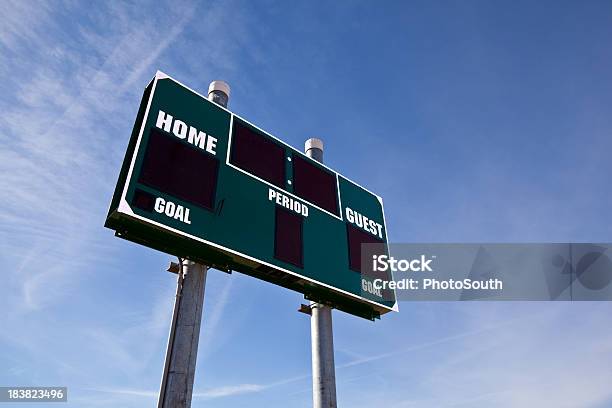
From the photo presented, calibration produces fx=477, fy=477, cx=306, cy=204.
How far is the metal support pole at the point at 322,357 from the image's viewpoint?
9016 millimetres

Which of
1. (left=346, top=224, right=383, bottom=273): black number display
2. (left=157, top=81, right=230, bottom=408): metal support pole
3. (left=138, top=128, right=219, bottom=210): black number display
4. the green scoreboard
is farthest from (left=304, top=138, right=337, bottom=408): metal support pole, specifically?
(left=138, top=128, right=219, bottom=210): black number display

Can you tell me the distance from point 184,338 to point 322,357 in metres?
3.41

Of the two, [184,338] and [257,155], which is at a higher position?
[257,155]

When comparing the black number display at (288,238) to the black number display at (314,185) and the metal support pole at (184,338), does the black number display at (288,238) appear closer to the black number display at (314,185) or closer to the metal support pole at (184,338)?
the black number display at (314,185)

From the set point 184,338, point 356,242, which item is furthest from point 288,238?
point 184,338

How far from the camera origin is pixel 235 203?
8.18 meters

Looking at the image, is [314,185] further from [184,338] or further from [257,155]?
[184,338]

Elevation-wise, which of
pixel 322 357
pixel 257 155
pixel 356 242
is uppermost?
pixel 257 155

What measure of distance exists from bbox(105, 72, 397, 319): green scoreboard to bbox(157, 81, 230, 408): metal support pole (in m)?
0.35

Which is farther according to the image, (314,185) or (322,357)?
(314,185)

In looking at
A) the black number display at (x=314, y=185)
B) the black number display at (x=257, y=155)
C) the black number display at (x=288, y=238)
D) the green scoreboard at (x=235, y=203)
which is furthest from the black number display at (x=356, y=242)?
the black number display at (x=257, y=155)

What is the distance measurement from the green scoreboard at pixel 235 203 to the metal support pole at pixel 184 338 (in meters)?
0.35

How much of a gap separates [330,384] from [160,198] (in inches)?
193

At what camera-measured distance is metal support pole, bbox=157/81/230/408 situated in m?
6.56
